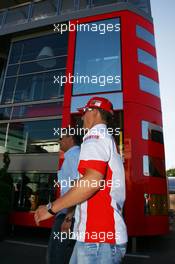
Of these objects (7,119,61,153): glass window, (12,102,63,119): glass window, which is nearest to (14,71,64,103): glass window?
(12,102,63,119): glass window

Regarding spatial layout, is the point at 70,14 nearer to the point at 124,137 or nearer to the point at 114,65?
the point at 114,65

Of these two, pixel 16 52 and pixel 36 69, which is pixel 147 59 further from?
pixel 16 52

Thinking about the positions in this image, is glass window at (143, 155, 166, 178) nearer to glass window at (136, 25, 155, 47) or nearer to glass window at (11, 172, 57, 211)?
glass window at (11, 172, 57, 211)

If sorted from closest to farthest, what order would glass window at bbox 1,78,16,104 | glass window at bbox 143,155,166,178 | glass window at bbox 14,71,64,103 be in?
glass window at bbox 143,155,166,178 < glass window at bbox 14,71,64,103 < glass window at bbox 1,78,16,104

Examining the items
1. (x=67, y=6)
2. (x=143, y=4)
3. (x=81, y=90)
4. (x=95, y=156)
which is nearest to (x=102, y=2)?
(x=143, y=4)

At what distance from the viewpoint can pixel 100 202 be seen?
61.6 inches

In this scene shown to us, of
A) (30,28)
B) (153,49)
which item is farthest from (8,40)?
(153,49)

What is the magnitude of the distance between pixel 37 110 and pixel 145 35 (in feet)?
16.5

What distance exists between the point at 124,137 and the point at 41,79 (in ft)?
16.2

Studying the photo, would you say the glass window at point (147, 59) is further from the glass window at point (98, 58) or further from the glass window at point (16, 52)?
the glass window at point (16, 52)

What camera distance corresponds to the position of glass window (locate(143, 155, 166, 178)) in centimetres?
777

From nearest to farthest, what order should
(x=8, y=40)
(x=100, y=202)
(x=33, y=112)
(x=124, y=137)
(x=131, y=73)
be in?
1. (x=100, y=202)
2. (x=124, y=137)
3. (x=131, y=73)
4. (x=33, y=112)
5. (x=8, y=40)

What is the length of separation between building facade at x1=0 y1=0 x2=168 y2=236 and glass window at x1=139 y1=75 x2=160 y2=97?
14 millimetres

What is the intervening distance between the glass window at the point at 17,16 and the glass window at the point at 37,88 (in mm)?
3155
